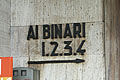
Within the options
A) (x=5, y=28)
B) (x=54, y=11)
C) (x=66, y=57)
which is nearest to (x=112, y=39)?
(x=66, y=57)

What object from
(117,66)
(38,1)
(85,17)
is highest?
(38,1)

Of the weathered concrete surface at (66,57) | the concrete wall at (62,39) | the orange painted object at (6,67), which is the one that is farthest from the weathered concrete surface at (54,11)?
→ the orange painted object at (6,67)

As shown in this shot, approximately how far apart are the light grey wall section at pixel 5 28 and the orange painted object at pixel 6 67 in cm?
69

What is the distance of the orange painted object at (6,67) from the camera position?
3.22 metres

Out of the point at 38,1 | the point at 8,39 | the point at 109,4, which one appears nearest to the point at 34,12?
the point at 38,1

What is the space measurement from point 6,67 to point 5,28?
990mm

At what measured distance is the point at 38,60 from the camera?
4152 millimetres

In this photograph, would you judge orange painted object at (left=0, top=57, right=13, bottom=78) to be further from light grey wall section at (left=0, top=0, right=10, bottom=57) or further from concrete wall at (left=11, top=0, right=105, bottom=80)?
concrete wall at (left=11, top=0, right=105, bottom=80)

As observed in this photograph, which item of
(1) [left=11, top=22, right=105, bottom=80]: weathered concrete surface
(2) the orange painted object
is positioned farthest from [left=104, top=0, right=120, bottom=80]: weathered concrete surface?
(2) the orange painted object

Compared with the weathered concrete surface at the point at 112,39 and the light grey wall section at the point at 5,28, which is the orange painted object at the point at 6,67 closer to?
the light grey wall section at the point at 5,28

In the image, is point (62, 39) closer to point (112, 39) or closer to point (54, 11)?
point (54, 11)

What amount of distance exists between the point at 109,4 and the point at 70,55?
0.94 m

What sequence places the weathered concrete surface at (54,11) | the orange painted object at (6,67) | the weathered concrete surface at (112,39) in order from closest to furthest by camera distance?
the orange painted object at (6,67) < the weathered concrete surface at (112,39) < the weathered concrete surface at (54,11)

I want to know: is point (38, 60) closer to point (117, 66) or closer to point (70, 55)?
point (70, 55)
